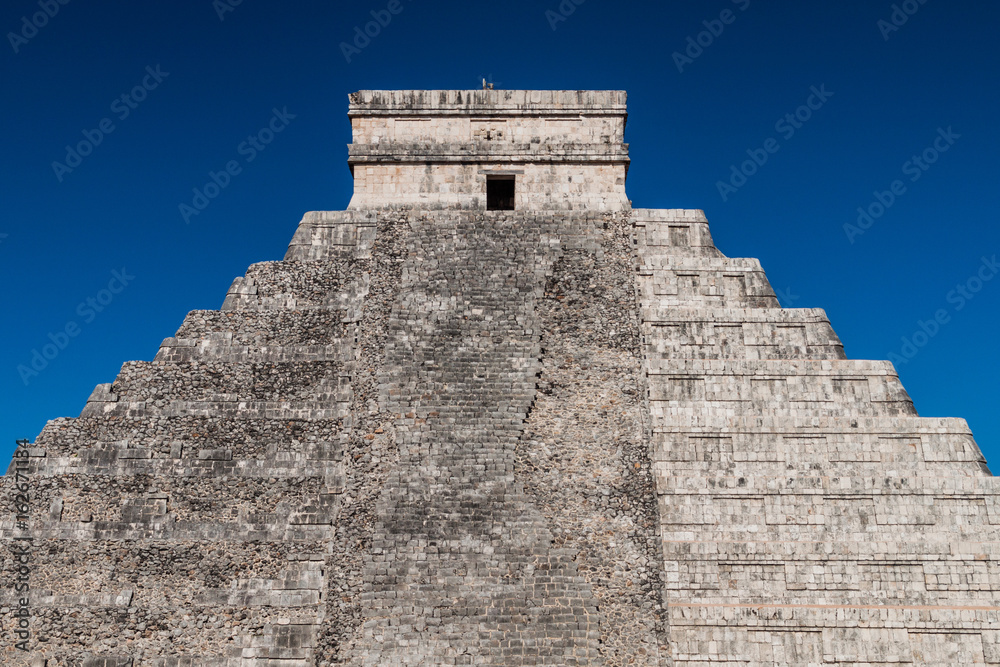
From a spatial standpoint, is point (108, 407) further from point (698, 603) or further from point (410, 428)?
point (698, 603)

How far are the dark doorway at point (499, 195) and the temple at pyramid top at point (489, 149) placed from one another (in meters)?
0.03

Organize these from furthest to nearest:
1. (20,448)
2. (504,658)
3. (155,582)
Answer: (20,448)
(155,582)
(504,658)

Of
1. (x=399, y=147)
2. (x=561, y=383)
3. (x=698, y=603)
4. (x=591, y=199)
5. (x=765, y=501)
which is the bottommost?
(x=698, y=603)

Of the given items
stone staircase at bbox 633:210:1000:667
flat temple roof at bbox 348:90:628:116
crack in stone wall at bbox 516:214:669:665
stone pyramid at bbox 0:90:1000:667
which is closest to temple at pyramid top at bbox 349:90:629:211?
flat temple roof at bbox 348:90:628:116

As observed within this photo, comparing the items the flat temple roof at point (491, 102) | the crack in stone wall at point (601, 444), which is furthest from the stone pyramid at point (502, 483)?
the flat temple roof at point (491, 102)

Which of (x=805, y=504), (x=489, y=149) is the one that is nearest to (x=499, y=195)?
(x=489, y=149)

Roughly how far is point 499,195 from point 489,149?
1.05m

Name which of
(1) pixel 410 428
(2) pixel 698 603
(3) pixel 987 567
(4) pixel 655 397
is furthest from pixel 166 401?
(3) pixel 987 567

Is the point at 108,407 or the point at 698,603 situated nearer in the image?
the point at 698,603

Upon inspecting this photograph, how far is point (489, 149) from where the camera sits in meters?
16.5

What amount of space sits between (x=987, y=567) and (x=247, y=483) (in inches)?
428

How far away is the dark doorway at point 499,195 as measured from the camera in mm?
16797

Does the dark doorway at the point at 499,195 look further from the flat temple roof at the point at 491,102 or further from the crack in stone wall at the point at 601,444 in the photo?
the crack in stone wall at the point at 601,444

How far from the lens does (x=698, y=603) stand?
40.5 feet
